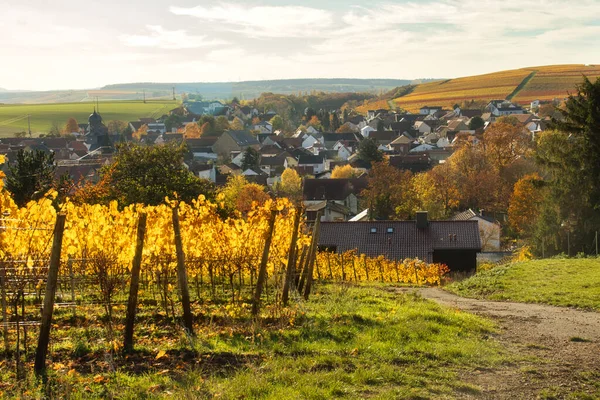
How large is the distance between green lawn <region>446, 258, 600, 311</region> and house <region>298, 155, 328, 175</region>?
8384cm

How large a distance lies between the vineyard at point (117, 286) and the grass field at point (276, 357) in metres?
0.07

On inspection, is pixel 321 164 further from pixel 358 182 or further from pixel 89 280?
pixel 89 280

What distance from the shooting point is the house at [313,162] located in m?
110

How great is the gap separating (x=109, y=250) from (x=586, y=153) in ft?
80.0

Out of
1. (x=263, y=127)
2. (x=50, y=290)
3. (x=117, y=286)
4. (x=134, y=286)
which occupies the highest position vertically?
(x=50, y=290)

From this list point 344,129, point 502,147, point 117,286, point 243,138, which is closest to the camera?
point 117,286

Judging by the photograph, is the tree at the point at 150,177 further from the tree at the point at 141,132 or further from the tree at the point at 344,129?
the tree at the point at 344,129

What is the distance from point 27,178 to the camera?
3675 centimetres

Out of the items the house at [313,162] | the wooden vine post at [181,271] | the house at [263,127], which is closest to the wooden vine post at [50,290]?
the wooden vine post at [181,271]

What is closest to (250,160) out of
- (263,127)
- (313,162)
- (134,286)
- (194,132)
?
(313,162)

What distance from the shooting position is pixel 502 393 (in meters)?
8.80

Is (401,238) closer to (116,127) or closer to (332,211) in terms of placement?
(332,211)

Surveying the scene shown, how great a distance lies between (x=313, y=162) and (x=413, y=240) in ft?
240

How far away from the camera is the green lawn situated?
18812mm
